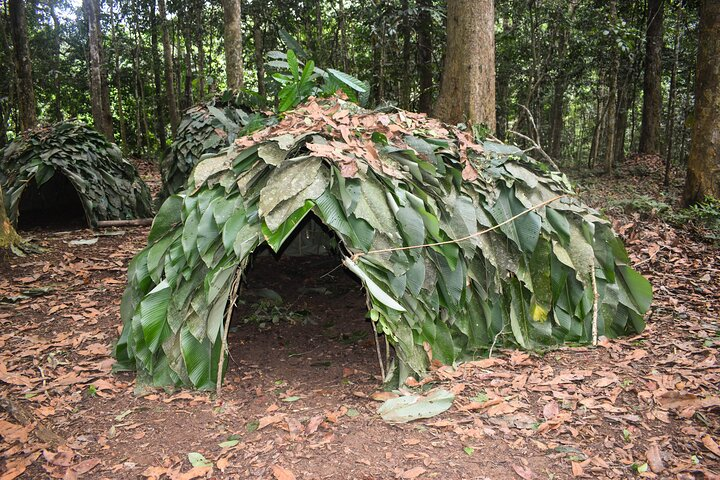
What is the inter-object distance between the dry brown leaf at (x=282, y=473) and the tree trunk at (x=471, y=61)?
391cm

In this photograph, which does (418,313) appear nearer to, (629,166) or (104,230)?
(104,230)

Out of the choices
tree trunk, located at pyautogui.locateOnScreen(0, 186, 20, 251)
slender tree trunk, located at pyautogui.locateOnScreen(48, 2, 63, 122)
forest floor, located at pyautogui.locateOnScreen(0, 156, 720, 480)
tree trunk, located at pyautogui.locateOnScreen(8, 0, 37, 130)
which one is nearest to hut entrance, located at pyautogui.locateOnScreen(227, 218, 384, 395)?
forest floor, located at pyautogui.locateOnScreen(0, 156, 720, 480)

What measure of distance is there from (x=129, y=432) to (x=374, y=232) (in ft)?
5.85

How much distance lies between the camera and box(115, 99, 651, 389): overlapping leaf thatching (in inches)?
127

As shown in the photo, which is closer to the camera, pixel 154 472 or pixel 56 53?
pixel 154 472

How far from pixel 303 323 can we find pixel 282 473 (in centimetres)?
209

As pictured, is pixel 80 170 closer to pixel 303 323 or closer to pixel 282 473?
pixel 303 323

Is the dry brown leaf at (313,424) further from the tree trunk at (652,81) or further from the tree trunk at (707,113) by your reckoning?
the tree trunk at (652,81)

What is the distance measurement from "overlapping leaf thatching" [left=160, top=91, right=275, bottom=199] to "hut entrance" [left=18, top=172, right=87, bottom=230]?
166cm

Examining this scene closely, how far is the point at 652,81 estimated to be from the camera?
12078mm

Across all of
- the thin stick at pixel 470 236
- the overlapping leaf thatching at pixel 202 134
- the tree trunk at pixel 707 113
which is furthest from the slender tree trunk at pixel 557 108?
the thin stick at pixel 470 236

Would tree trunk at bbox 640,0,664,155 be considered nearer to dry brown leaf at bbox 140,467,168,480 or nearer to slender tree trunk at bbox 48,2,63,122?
dry brown leaf at bbox 140,467,168,480

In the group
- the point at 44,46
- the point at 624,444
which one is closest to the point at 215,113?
the point at 624,444

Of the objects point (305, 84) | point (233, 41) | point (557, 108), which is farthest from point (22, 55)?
point (557, 108)
